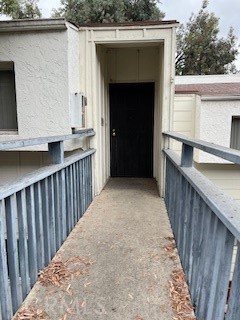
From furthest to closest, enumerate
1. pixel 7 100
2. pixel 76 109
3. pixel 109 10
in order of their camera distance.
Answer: pixel 109 10
pixel 7 100
pixel 76 109

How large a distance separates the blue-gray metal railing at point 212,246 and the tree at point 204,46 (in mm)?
16750

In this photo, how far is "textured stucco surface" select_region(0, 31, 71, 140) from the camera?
154 inches

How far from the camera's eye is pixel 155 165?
6.10 meters

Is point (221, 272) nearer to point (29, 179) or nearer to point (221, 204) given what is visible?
point (221, 204)

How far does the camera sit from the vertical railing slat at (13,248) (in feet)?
5.99

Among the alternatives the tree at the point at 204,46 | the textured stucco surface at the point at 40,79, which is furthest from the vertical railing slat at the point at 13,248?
the tree at the point at 204,46

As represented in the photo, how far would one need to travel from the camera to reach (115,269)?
2.50 metres

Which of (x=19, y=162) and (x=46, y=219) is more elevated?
(x=19, y=162)

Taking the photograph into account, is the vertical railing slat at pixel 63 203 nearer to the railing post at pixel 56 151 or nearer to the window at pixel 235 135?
the railing post at pixel 56 151

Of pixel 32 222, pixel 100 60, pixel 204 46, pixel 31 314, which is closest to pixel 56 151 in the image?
pixel 32 222

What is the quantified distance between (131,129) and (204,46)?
13.5m

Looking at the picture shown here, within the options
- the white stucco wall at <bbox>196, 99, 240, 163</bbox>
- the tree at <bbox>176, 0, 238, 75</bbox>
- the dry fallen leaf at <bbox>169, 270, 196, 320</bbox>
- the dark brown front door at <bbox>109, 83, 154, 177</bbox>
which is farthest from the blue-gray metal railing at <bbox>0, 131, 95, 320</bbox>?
the tree at <bbox>176, 0, 238, 75</bbox>

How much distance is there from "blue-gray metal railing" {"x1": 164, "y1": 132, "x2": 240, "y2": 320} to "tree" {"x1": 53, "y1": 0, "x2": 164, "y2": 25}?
44.1 feet

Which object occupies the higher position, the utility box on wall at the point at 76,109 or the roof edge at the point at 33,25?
the roof edge at the point at 33,25
